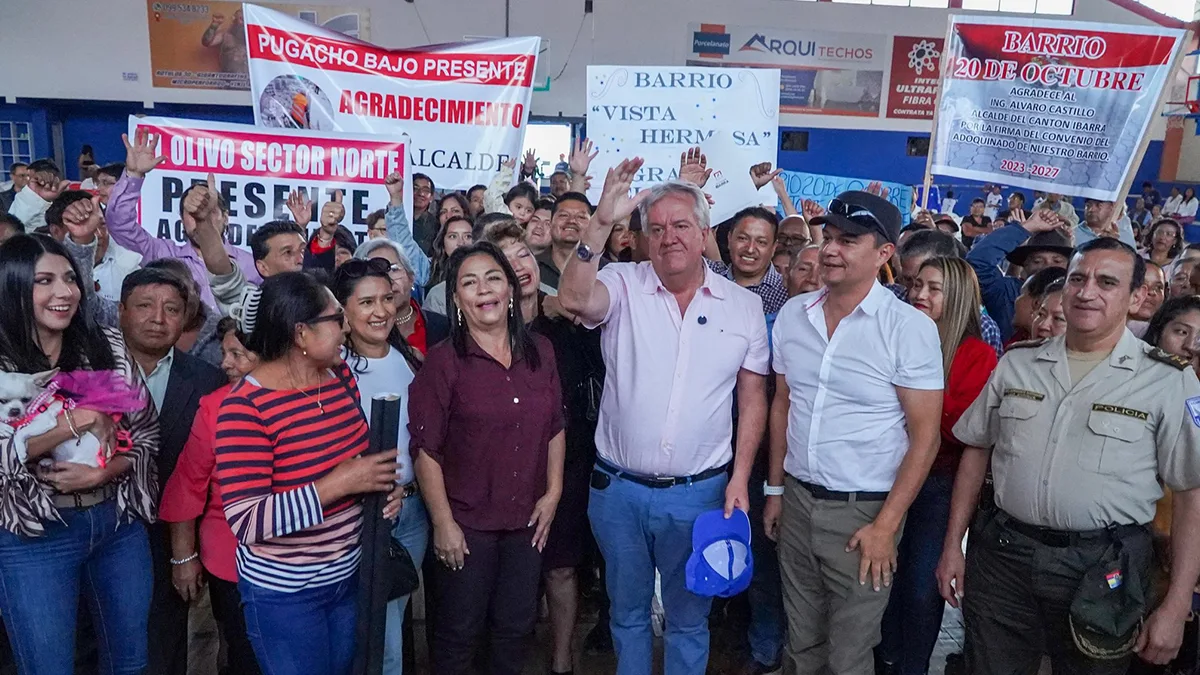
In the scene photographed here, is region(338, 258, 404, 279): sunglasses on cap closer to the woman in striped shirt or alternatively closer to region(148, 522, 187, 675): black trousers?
the woman in striped shirt

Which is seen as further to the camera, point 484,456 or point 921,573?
point 921,573

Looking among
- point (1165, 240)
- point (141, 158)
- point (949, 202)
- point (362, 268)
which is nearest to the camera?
point (362, 268)

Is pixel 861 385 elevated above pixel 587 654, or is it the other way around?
pixel 861 385

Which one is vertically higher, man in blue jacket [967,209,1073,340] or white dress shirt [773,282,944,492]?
man in blue jacket [967,209,1073,340]

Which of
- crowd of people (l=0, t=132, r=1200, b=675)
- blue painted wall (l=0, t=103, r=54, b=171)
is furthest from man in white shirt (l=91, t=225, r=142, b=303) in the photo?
blue painted wall (l=0, t=103, r=54, b=171)

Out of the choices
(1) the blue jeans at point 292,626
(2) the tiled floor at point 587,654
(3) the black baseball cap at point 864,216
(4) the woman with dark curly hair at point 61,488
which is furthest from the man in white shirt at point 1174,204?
(4) the woman with dark curly hair at point 61,488

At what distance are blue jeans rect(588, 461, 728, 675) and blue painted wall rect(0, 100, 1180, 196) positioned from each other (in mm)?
12670

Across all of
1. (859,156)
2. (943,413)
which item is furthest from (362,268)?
(859,156)

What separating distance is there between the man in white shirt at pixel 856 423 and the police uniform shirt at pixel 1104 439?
0.87ft

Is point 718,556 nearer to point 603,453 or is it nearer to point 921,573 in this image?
point 603,453

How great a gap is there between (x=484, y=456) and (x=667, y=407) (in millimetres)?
612

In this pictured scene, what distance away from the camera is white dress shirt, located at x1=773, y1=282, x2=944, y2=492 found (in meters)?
2.29

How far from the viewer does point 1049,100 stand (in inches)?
192

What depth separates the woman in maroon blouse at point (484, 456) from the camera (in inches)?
90.4
